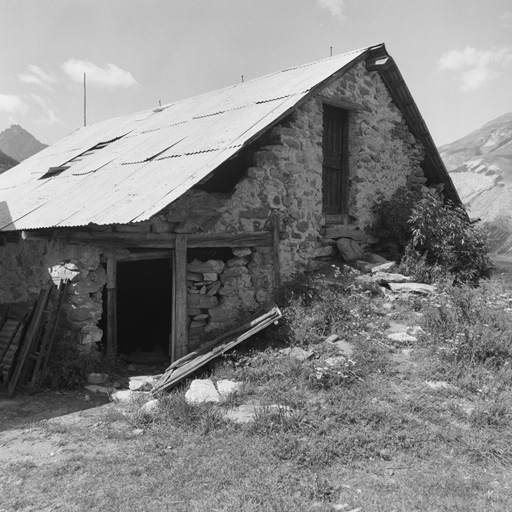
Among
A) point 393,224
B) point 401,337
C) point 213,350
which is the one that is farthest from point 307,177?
point 213,350

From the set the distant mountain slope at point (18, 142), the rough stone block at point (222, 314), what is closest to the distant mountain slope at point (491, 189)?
the rough stone block at point (222, 314)

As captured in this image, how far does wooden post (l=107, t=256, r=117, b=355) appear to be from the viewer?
7000 mm

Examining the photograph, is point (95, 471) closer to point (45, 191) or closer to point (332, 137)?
point (45, 191)

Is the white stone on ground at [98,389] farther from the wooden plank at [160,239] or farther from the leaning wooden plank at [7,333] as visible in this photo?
the wooden plank at [160,239]

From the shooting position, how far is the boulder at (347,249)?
9312 mm

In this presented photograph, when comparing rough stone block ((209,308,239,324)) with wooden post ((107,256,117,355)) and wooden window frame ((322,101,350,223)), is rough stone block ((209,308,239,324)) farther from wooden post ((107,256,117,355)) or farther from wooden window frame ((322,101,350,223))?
wooden window frame ((322,101,350,223))

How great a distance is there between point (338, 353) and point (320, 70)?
561 cm

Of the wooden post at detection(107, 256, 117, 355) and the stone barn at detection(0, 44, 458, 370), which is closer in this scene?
the stone barn at detection(0, 44, 458, 370)

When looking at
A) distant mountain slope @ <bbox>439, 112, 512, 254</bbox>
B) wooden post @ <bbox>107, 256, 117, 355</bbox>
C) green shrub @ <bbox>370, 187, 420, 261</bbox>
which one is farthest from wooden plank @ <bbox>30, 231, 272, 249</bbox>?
distant mountain slope @ <bbox>439, 112, 512, 254</bbox>

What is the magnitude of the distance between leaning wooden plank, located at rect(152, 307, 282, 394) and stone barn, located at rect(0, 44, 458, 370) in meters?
0.55

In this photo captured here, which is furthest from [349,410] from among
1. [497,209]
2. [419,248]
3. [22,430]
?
[497,209]

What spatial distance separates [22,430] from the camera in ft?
17.1

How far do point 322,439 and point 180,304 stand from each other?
3291mm

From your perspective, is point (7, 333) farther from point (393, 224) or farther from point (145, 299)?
point (393, 224)
